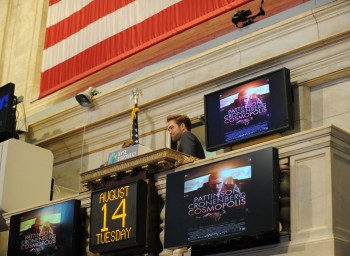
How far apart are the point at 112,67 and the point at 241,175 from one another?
6.80m

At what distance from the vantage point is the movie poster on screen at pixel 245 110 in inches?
429

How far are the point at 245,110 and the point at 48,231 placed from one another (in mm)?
3157

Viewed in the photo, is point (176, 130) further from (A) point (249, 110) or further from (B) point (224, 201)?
(B) point (224, 201)

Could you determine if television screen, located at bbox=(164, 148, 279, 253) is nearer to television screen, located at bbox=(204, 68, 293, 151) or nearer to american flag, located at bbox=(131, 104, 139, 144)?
television screen, located at bbox=(204, 68, 293, 151)

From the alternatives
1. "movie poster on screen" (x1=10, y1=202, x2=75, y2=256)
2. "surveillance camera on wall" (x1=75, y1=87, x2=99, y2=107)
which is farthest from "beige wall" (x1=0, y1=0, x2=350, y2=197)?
"movie poster on screen" (x1=10, y1=202, x2=75, y2=256)

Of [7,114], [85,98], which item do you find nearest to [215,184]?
[85,98]

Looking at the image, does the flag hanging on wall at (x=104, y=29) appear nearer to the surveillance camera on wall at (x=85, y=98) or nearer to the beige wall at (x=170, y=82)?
the surveillance camera on wall at (x=85, y=98)

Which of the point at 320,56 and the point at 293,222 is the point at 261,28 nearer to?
the point at 320,56

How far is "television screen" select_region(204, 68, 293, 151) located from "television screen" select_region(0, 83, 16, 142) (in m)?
3.88

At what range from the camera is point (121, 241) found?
947 centimetres

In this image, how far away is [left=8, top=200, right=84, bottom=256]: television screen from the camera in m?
10.3

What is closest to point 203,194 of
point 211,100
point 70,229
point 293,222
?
point 293,222

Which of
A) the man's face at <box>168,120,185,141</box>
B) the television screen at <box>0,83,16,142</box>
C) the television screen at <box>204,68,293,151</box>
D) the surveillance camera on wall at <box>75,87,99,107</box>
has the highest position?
the surveillance camera on wall at <box>75,87,99,107</box>

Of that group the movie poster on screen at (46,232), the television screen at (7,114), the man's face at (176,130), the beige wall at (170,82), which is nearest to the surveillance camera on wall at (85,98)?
the beige wall at (170,82)
